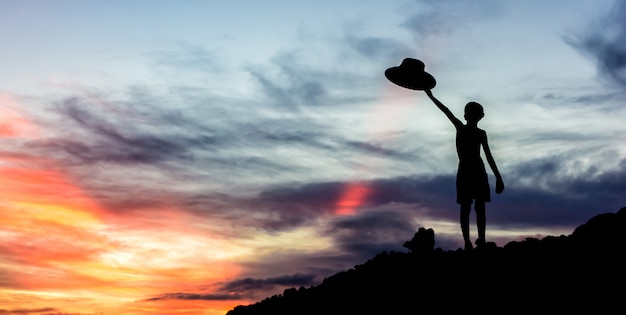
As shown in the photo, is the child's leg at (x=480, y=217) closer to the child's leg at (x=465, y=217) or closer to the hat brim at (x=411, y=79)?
the child's leg at (x=465, y=217)

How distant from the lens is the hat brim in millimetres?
15711

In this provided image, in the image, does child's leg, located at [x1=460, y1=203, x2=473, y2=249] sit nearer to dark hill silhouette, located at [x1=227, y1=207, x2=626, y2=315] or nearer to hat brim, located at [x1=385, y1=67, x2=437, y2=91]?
dark hill silhouette, located at [x1=227, y1=207, x2=626, y2=315]

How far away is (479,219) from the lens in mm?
14914

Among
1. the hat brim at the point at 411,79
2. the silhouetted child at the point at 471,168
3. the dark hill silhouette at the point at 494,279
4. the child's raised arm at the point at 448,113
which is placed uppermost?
the hat brim at the point at 411,79

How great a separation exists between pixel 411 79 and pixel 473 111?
163 cm

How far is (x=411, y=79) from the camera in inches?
624

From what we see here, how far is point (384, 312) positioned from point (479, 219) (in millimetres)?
2653

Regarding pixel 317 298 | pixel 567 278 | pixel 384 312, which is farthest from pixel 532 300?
pixel 317 298

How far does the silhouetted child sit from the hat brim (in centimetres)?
89

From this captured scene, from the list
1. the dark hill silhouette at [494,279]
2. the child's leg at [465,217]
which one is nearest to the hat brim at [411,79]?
the child's leg at [465,217]

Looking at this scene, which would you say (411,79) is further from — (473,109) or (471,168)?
(471,168)

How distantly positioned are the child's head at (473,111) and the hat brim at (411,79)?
109 cm

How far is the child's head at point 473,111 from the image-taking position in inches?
587

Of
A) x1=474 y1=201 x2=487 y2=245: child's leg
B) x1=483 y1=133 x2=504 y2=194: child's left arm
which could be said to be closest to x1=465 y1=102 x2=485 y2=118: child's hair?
x1=483 y1=133 x2=504 y2=194: child's left arm
